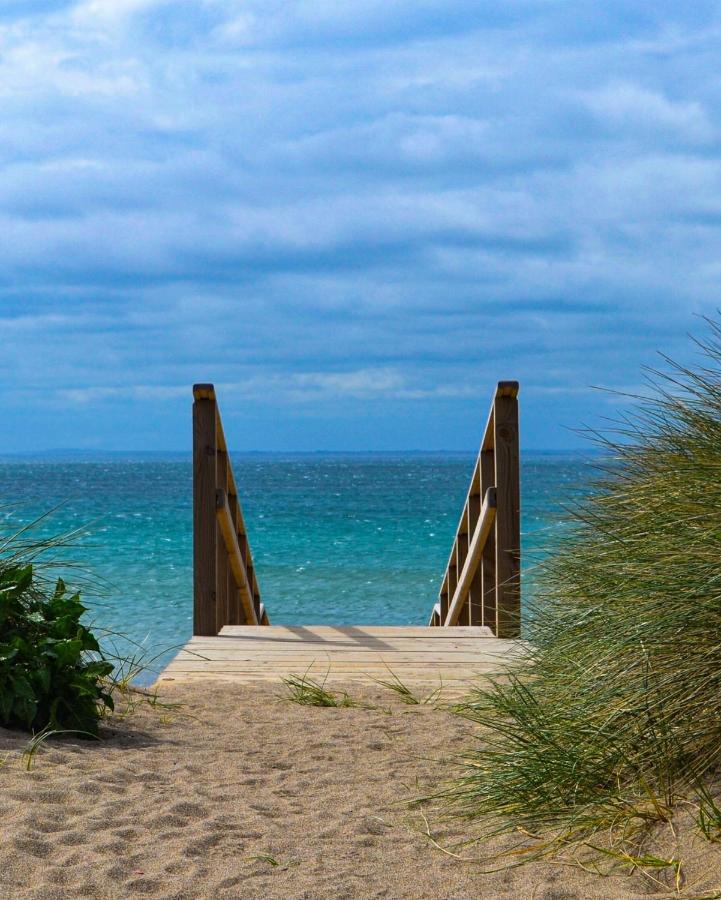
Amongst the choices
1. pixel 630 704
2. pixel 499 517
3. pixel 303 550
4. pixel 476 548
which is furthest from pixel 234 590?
pixel 303 550

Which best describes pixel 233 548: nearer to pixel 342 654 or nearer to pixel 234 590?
pixel 234 590

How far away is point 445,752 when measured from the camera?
323cm

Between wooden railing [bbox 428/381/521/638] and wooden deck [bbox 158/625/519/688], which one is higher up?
wooden railing [bbox 428/381/521/638]

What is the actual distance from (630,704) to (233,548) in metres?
4.42

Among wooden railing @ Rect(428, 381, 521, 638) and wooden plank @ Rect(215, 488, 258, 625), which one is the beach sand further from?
wooden plank @ Rect(215, 488, 258, 625)

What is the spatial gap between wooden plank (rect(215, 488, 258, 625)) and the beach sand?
2268 millimetres

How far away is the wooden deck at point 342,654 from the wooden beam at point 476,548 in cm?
56


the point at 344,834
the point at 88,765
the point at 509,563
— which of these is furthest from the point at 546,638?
the point at 509,563

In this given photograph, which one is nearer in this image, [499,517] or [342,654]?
[342,654]

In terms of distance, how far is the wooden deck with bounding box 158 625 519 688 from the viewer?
4.63 metres

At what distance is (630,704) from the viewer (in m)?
2.30

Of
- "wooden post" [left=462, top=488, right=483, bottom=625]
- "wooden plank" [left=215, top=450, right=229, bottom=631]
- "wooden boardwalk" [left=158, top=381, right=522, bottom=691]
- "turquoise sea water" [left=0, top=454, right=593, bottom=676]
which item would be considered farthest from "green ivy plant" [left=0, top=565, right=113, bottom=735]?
"wooden post" [left=462, top=488, right=483, bottom=625]

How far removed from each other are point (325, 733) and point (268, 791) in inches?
28.4

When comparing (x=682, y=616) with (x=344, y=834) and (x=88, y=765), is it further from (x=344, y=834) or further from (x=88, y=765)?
(x=88, y=765)
